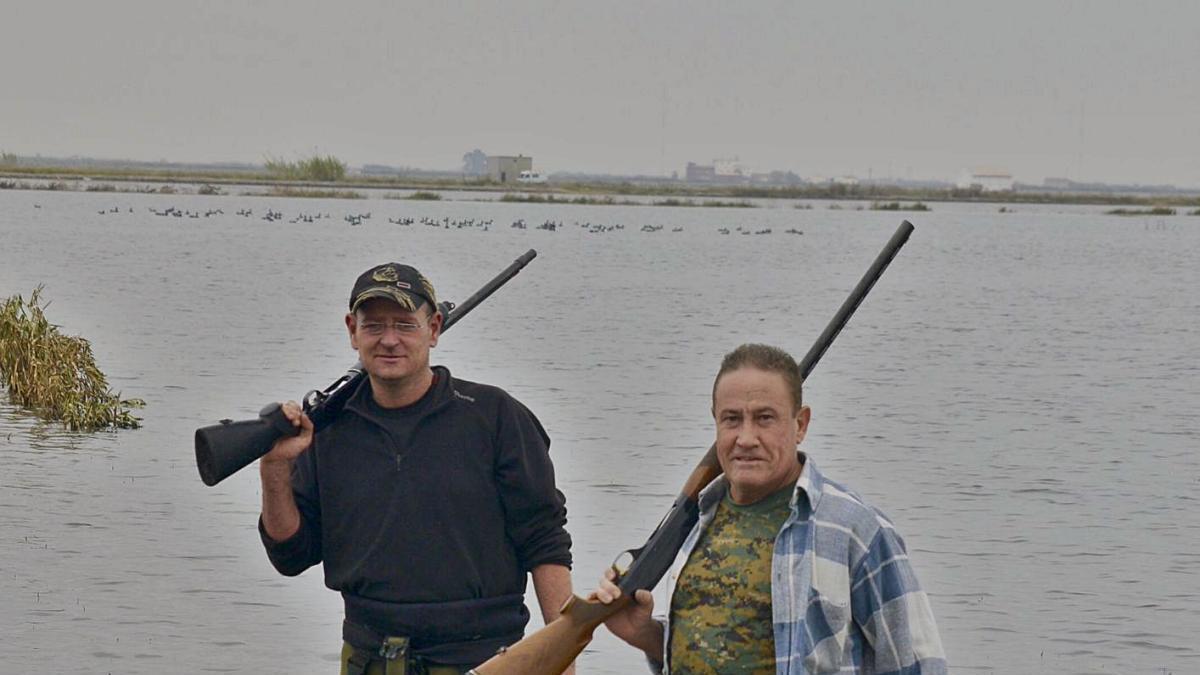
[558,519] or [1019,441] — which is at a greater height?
[558,519]

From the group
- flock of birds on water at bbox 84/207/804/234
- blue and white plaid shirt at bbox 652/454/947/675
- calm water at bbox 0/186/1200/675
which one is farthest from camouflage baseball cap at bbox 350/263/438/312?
flock of birds on water at bbox 84/207/804/234

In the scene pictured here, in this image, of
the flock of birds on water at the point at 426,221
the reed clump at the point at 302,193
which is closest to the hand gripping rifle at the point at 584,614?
the flock of birds on water at the point at 426,221

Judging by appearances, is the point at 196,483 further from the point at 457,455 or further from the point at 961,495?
the point at 457,455

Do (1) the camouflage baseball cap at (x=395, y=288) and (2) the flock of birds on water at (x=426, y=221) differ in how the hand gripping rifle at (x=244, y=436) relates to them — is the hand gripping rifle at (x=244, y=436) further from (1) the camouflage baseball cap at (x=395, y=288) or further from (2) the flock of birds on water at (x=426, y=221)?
(2) the flock of birds on water at (x=426, y=221)

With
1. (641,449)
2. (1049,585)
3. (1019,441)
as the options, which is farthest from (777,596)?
(1019,441)

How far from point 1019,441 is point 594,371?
8.62 metres

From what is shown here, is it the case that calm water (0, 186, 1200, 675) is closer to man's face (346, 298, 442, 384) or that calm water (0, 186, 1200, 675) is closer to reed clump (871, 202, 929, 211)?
man's face (346, 298, 442, 384)

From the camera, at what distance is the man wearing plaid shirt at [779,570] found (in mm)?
4223

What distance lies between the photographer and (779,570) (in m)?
4.24

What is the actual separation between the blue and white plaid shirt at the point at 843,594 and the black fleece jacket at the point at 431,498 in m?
1.24

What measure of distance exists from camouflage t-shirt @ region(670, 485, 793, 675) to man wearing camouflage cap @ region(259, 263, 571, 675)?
1011mm

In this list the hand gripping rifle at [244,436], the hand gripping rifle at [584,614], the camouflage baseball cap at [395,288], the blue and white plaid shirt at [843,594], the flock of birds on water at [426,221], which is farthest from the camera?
the flock of birds on water at [426,221]

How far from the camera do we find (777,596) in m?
4.23

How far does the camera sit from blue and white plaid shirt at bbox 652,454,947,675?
13.8 ft
